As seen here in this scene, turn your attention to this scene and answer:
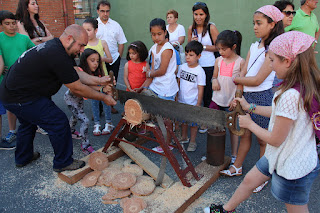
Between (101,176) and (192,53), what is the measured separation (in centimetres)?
206

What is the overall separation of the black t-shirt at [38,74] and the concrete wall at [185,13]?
6.13 meters

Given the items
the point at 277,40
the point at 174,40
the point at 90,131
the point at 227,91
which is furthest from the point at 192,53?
the point at 90,131

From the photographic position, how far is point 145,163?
3449mm

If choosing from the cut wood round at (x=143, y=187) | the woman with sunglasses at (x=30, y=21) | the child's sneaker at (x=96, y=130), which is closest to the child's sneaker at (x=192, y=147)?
the cut wood round at (x=143, y=187)

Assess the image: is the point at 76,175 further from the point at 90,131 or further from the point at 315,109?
the point at 315,109

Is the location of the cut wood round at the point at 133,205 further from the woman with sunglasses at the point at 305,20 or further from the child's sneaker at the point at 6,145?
the woman with sunglasses at the point at 305,20

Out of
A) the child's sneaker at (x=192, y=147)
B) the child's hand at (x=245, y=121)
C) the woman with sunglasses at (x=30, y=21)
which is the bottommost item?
the child's sneaker at (x=192, y=147)

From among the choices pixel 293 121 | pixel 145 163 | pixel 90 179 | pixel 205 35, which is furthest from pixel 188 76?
pixel 293 121

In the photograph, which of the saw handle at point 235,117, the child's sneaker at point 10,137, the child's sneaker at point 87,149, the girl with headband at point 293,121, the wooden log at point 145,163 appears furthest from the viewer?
the child's sneaker at point 10,137

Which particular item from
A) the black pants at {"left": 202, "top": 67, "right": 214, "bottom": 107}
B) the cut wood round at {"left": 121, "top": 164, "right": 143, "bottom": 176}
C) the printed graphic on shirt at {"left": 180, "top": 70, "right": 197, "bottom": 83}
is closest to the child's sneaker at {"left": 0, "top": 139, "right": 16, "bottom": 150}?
the cut wood round at {"left": 121, "top": 164, "right": 143, "bottom": 176}

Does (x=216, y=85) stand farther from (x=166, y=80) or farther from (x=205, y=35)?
(x=205, y=35)

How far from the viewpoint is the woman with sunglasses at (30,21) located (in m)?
4.49

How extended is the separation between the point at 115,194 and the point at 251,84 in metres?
1.97

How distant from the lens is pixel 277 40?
1869mm
